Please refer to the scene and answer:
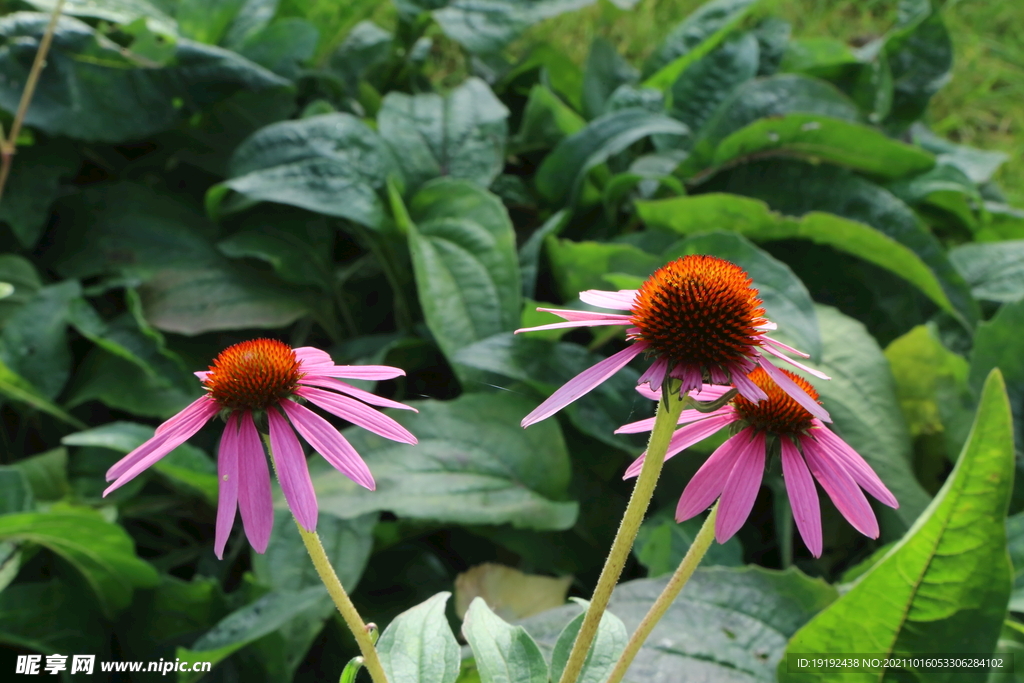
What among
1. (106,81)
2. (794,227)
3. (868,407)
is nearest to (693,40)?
(794,227)

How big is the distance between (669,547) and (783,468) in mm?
657

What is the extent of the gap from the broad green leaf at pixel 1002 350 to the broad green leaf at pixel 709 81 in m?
0.74

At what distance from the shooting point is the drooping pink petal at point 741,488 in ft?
1.63

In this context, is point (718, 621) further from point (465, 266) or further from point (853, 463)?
point (465, 266)

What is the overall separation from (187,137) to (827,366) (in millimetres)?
1295

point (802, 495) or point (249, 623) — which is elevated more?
point (802, 495)

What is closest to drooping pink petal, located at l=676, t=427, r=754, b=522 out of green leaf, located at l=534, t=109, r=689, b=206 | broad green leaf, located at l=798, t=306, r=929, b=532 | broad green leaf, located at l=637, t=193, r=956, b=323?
broad green leaf, located at l=798, t=306, r=929, b=532

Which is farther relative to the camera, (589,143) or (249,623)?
(589,143)

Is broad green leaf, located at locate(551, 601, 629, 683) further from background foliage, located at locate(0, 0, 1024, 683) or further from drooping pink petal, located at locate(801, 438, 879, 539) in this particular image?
background foliage, located at locate(0, 0, 1024, 683)

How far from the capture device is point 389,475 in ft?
3.84

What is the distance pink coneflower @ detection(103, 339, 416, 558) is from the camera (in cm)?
49

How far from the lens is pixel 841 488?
52cm

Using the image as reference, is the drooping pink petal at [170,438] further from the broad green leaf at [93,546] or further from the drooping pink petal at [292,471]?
the broad green leaf at [93,546]

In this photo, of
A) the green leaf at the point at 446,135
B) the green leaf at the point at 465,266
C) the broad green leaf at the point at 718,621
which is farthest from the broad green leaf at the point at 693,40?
the broad green leaf at the point at 718,621
